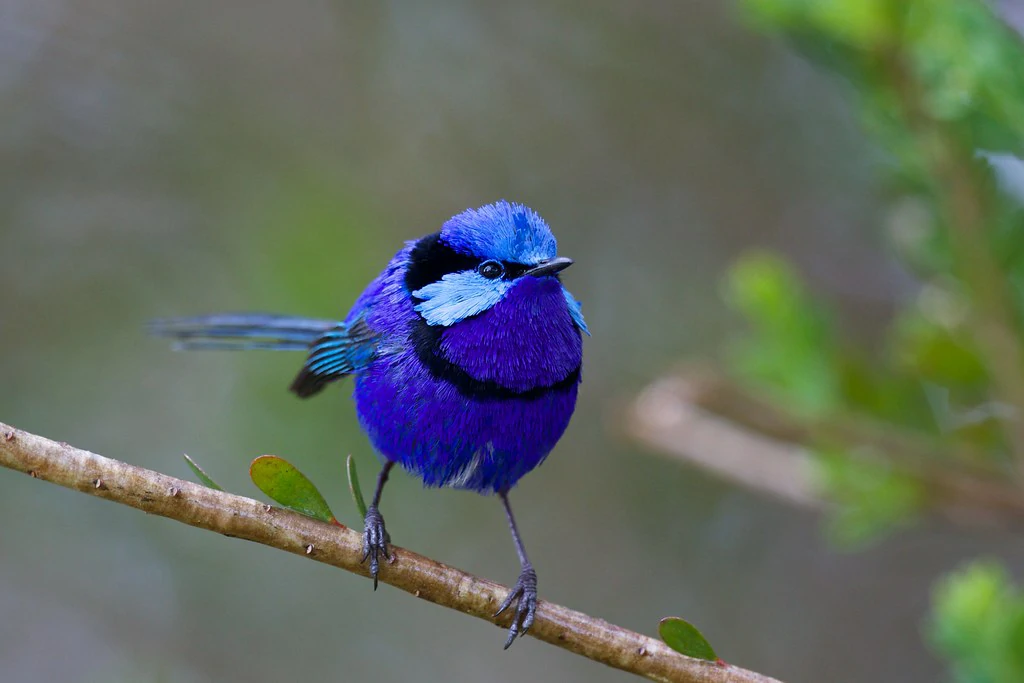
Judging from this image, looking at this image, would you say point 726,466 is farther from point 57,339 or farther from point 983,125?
point 57,339

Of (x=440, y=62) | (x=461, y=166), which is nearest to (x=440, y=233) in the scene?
(x=461, y=166)

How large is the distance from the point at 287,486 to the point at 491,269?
0.91 m

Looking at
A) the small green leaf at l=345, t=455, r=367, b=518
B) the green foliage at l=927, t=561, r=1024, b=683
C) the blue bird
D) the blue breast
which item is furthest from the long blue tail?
the green foliage at l=927, t=561, r=1024, b=683

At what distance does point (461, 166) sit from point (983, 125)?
4079 mm

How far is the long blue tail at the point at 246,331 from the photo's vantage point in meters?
4.23

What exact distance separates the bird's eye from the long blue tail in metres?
1.20

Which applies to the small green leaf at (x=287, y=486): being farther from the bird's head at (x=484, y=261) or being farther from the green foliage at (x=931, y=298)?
the green foliage at (x=931, y=298)

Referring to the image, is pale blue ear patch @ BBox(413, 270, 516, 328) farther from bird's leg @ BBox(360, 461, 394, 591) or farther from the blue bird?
bird's leg @ BBox(360, 461, 394, 591)

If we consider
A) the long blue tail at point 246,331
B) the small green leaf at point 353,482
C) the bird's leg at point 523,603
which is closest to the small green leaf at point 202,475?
the small green leaf at point 353,482

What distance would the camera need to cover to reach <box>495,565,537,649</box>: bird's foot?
110 inches

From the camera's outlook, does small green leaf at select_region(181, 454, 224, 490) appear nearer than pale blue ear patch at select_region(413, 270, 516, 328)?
Yes

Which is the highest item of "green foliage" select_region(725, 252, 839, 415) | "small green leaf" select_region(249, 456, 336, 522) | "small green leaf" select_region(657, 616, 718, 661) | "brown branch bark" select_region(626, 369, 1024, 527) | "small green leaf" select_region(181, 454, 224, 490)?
"green foliage" select_region(725, 252, 839, 415)

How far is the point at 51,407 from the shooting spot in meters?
6.39

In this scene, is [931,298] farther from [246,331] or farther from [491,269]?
[246,331]
